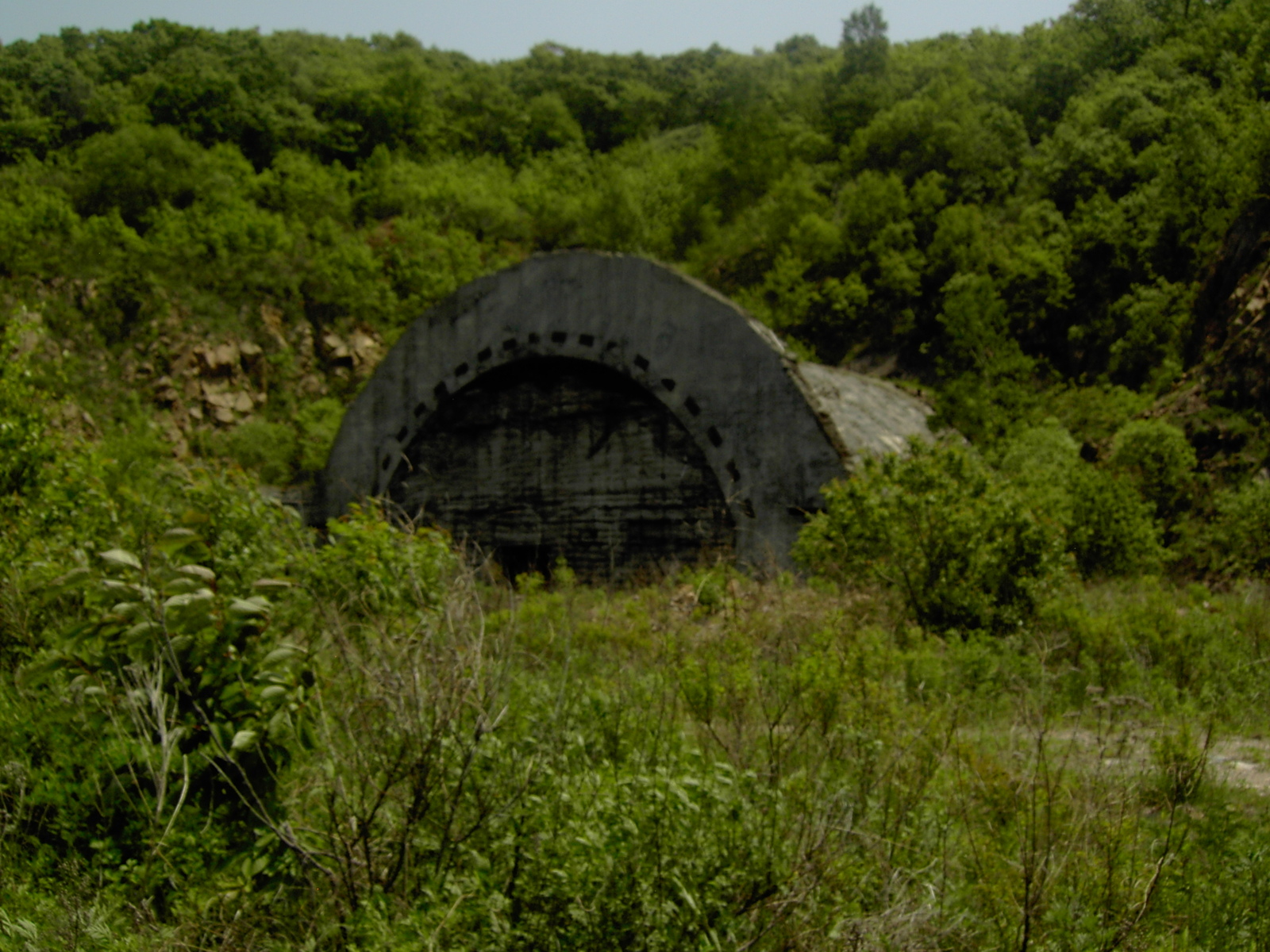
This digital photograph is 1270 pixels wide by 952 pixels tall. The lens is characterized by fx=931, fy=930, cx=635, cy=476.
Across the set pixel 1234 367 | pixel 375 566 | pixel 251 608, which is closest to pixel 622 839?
pixel 251 608

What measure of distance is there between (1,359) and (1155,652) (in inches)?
361

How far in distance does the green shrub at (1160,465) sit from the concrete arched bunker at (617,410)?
2.85 metres

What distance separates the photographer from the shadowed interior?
462 inches

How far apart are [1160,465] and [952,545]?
23.5ft

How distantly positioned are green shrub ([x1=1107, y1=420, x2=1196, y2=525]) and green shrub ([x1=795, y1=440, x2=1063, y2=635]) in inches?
241

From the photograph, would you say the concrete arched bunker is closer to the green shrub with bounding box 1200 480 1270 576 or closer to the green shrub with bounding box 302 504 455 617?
the green shrub with bounding box 1200 480 1270 576

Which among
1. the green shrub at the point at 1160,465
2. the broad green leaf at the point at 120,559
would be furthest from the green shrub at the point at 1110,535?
the broad green leaf at the point at 120,559

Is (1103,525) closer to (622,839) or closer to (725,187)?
(622,839)

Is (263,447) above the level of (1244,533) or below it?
above

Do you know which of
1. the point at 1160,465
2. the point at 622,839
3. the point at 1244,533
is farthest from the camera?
the point at 1160,465

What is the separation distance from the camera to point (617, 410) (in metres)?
12.4

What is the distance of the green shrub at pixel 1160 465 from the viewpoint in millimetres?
13125

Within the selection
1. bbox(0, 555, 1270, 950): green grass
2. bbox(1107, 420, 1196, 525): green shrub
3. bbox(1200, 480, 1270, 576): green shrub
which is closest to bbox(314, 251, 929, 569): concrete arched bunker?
bbox(1107, 420, 1196, 525): green shrub

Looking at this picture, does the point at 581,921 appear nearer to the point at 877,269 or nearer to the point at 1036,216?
the point at 1036,216
